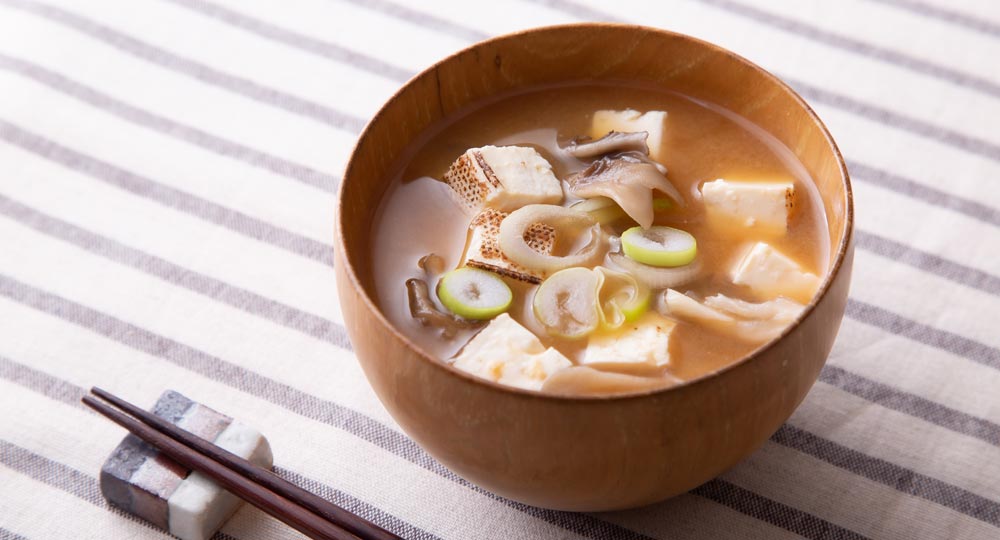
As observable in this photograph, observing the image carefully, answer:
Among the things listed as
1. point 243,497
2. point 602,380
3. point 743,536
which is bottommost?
point 743,536

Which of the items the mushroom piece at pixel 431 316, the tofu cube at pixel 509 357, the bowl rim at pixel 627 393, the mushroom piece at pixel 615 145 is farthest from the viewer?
the mushroom piece at pixel 615 145

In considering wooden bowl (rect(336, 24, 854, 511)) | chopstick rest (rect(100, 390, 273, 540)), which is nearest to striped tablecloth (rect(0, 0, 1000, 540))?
chopstick rest (rect(100, 390, 273, 540))

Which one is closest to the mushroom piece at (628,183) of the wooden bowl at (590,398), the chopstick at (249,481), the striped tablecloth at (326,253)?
the wooden bowl at (590,398)

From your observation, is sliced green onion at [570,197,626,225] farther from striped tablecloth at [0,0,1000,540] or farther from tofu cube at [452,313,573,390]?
striped tablecloth at [0,0,1000,540]

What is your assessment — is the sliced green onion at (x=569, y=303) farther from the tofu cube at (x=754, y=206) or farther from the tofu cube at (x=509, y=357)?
the tofu cube at (x=754, y=206)

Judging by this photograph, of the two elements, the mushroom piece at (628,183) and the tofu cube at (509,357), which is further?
the mushroom piece at (628,183)

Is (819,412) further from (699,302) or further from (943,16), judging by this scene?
(943,16)

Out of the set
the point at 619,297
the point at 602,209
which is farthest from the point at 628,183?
the point at 619,297

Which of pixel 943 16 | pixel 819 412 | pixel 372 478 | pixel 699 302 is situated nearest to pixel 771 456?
pixel 819 412
